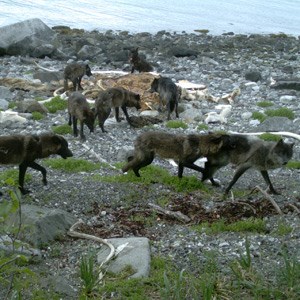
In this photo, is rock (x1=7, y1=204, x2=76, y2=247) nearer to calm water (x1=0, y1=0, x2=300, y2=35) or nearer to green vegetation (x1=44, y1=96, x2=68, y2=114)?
green vegetation (x1=44, y1=96, x2=68, y2=114)

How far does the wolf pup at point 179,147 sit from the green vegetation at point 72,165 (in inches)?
55.6

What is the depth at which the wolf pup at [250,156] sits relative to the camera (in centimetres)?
999

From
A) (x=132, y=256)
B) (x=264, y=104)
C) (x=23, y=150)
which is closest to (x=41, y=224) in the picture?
(x=132, y=256)

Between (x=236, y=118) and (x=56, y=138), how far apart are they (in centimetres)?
747

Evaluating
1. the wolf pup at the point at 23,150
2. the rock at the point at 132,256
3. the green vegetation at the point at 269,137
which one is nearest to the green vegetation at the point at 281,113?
the green vegetation at the point at 269,137

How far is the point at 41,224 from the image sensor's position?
753 centimetres

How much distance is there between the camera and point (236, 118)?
16.8 metres

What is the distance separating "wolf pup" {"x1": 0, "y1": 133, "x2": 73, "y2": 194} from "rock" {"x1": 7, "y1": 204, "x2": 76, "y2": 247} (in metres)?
1.58

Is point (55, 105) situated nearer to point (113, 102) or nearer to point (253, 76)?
point (113, 102)

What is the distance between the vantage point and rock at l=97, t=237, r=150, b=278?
6.72 meters

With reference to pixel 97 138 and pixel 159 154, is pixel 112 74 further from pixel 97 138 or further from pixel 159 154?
pixel 159 154

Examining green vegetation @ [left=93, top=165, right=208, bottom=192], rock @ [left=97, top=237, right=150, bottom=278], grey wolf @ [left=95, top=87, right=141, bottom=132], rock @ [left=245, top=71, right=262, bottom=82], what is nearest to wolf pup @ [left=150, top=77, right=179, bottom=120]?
grey wolf @ [left=95, top=87, right=141, bottom=132]

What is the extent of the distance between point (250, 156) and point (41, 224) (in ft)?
12.8

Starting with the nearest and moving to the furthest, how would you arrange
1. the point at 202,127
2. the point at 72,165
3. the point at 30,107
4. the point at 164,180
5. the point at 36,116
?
the point at 164,180, the point at 72,165, the point at 202,127, the point at 36,116, the point at 30,107
